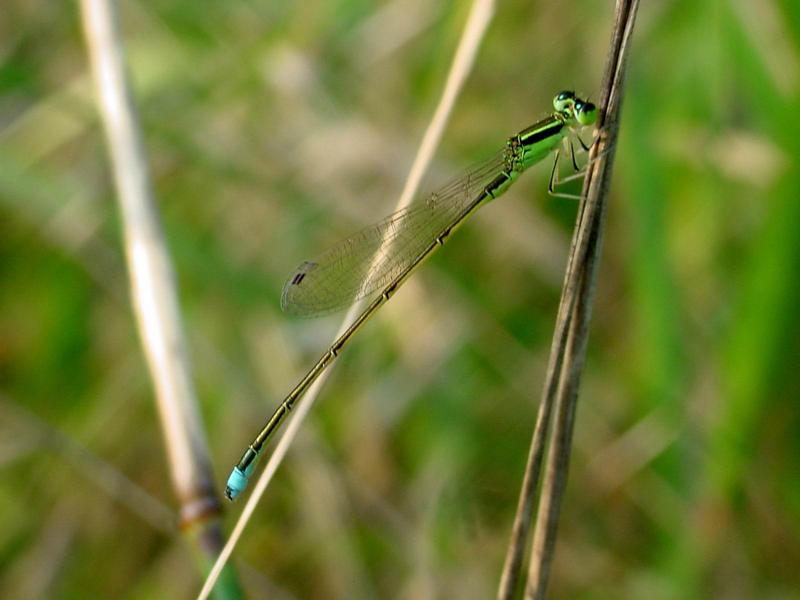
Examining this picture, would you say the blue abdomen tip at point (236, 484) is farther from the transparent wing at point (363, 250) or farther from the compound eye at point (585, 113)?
the compound eye at point (585, 113)

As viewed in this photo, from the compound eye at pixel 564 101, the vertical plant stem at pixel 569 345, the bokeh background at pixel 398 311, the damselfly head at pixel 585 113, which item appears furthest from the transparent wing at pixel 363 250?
the vertical plant stem at pixel 569 345

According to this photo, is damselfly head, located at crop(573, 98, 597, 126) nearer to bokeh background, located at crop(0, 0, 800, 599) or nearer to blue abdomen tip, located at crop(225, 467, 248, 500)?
bokeh background, located at crop(0, 0, 800, 599)

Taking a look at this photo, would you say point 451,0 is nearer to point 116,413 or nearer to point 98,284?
point 98,284

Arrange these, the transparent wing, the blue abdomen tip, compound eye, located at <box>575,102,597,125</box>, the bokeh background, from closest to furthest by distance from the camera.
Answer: the blue abdomen tip, compound eye, located at <box>575,102,597,125</box>, the transparent wing, the bokeh background

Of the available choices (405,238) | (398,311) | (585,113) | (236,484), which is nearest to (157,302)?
(236,484)

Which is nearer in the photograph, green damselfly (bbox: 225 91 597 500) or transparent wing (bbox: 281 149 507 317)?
green damselfly (bbox: 225 91 597 500)

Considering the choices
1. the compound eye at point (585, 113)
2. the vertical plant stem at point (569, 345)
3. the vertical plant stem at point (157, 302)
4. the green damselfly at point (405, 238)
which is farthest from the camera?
the green damselfly at point (405, 238)

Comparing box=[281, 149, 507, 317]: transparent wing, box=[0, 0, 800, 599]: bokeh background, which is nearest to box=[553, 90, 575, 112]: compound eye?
box=[281, 149, 507, 317]: transparent wing
